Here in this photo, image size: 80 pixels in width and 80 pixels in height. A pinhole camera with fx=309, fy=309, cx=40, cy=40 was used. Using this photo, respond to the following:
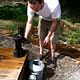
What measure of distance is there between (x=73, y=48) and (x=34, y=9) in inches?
85.5

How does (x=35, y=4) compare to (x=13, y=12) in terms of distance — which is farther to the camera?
(x=13, y=12)

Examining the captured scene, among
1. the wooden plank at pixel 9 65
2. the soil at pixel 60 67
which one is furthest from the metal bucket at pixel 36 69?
the soil at pixel 60 67

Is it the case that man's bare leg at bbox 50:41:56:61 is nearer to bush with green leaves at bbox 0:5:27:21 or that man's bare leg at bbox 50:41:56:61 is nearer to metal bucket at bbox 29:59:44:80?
metal bucket at bbox 29:59:44:80

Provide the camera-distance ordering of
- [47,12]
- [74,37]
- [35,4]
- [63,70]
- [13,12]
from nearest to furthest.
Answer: [35,4] → [47,12] → [63,70] → [74,37] → [13,12]

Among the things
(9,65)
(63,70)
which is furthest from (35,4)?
(63,70)

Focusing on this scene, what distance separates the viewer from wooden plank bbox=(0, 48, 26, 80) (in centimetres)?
475

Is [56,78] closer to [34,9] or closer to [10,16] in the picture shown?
[34,9]

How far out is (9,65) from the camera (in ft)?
16.5

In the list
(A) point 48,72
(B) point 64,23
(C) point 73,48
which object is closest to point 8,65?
(A) point 48,72

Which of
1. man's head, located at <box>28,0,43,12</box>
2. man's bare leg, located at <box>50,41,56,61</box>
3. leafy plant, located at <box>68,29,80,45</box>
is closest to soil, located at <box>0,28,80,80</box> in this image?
man's bare leg, located at <box>50,41,56,61</box>

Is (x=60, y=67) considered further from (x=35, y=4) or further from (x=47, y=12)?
(x=35, y=4)

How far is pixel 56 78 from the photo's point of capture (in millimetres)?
5512

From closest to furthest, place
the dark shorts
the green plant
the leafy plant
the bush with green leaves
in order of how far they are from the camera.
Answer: the dark shorts → the leafy plant → the green plant → the bush with green leaves

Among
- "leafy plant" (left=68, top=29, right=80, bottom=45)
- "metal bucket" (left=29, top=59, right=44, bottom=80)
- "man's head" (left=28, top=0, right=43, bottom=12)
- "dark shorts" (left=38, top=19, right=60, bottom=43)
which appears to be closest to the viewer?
"man's head" (left=28, top=0, right=43, bottom=12)
